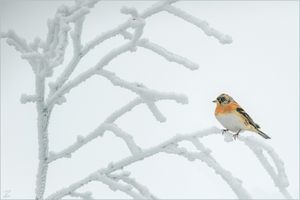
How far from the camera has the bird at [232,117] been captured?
8203 mm

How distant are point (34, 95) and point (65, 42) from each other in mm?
443

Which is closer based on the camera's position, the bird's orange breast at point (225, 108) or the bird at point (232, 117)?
the bird at point (232, 117)

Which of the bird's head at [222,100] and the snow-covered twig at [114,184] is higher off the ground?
the bird's head at [222,100]

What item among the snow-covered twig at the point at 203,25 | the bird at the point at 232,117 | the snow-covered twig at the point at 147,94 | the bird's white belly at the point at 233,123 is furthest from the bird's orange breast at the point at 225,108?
the snow-covered twig at the point at 203,25

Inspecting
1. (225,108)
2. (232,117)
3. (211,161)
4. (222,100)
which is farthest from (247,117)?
(211,161)

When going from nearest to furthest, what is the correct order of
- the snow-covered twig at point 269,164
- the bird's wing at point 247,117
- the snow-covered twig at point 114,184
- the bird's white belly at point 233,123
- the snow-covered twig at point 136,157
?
the snow-covered twig at point 269,164
the snow-covered twig at point 136,157
the snow-covered twig at point 114,184
the bird's white belly at point 233,123
the bird's wing at point 247,117

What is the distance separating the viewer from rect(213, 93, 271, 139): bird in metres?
8.20

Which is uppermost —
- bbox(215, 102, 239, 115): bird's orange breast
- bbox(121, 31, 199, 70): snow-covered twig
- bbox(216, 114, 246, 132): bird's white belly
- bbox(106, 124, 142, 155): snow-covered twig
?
bbox(215, 102, 239, 115): bird's orange breast

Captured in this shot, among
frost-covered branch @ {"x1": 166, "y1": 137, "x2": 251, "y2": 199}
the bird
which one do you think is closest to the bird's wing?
the bird

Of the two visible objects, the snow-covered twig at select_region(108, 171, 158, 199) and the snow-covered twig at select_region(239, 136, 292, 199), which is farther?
the snow-covered twig at select_region(108, 171, 158, 199)

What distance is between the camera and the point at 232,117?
8273 millimetres

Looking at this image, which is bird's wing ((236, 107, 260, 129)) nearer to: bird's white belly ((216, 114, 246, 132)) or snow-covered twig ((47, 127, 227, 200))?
bird's white belly ((216, 114, 246, 132))

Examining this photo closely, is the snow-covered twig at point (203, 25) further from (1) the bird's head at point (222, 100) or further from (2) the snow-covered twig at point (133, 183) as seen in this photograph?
(1) the bird's head at point (222, 100)

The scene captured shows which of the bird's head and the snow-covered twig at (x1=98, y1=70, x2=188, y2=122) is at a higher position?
the bird's head
